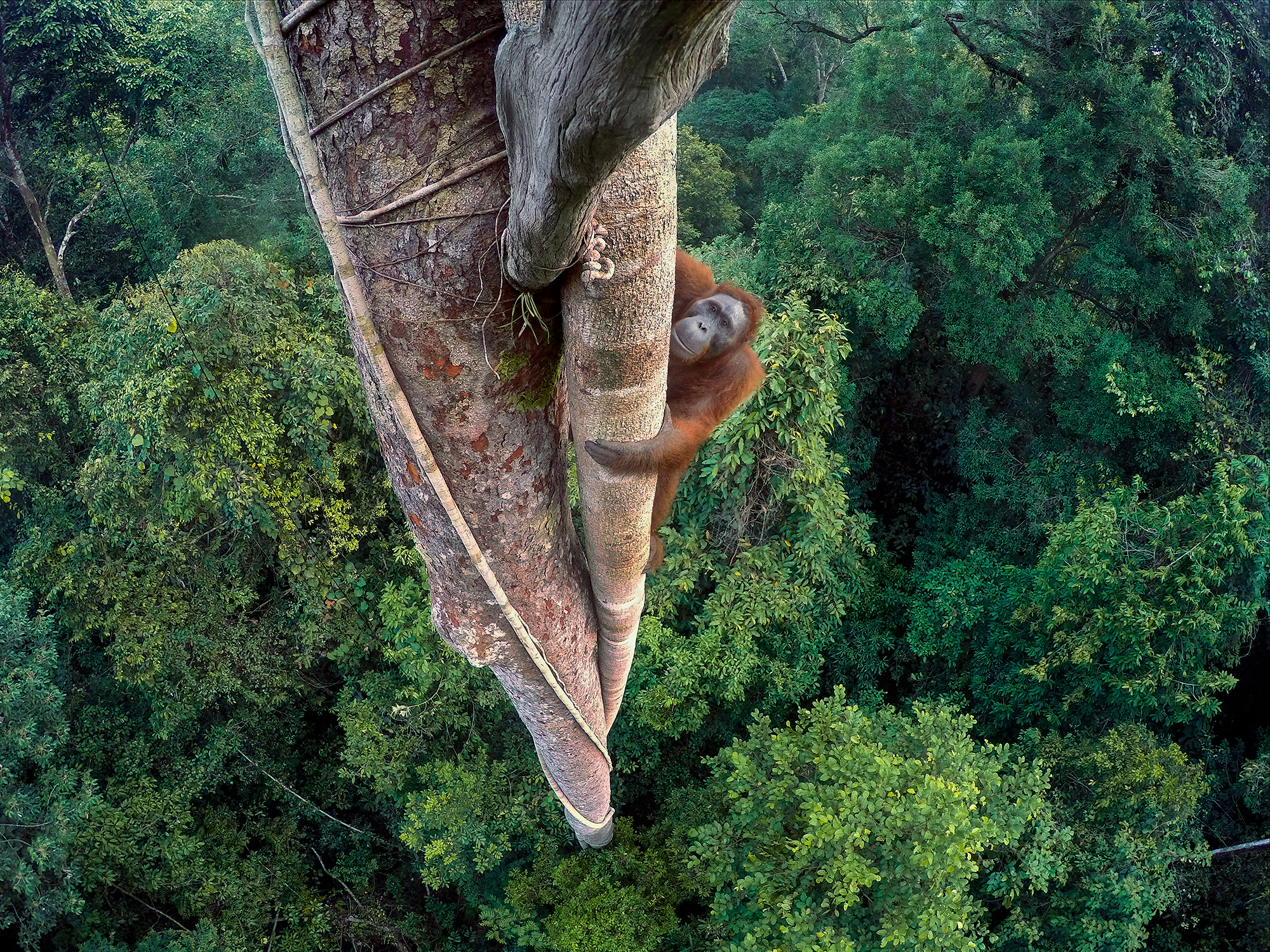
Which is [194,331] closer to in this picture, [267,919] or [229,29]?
[267,919]

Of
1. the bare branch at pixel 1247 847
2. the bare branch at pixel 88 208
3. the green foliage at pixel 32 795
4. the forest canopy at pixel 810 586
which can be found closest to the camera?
the forest canopy at pixel 810 586

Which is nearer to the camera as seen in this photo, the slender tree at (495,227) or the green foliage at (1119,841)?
the slender tree at (495,227)

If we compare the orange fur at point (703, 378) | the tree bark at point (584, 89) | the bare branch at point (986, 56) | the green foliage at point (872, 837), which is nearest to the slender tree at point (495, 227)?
the tree bark at point (584, 89)

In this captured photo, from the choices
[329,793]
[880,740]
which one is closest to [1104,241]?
[880,740]

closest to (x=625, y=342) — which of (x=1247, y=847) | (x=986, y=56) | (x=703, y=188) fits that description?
(x=1247, y=847)

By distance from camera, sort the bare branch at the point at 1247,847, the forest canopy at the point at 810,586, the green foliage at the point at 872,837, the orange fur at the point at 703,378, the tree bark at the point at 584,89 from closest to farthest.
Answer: the tree bark at the point at 584,89 → the orange fur at the point at 703,378 → the green foliage at the point at 872,837 → the forest canopy at the point at 810,586 → the bare branch at the point at 1247,847

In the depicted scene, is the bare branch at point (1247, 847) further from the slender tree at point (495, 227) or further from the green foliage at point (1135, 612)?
the slender tree at point (495, 227)

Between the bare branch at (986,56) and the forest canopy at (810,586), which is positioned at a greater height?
the bare branch at (986,56)
